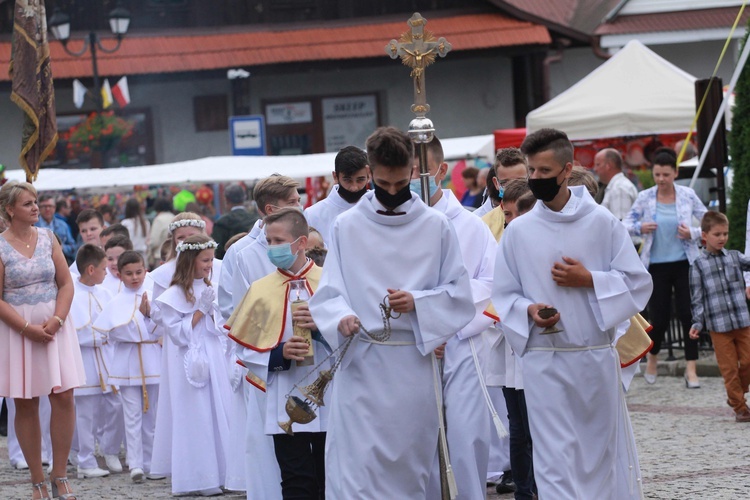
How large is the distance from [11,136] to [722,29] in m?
14.9

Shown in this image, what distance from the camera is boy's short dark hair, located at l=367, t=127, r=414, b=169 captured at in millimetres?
6035

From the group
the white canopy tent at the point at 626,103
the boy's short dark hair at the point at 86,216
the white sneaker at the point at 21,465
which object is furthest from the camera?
the white canopy tent at the point at 626,103

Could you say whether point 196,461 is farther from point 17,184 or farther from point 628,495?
point 628,495

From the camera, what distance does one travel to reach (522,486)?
26.0 feet

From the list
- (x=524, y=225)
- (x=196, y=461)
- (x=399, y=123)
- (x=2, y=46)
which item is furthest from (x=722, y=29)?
(x=524, y=225)

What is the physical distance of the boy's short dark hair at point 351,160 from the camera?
8.20m

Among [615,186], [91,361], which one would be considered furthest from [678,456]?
[615,186]

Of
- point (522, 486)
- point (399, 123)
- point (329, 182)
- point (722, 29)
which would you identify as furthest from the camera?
point (399, 123)

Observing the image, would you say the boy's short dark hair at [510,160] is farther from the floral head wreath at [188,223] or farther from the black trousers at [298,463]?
the black trousers at [298,463]

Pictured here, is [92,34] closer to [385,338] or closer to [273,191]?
[273,191]

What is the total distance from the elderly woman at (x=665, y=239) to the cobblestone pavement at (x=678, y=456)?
800 mm

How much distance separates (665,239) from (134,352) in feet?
17.7

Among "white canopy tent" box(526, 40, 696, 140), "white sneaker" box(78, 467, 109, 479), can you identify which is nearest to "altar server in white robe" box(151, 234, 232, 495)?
"white sneaker" box(78, 467, 109, 479)

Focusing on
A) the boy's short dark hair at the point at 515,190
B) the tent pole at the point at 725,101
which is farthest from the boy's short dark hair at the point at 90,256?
the tent pole at the point at 725,101
